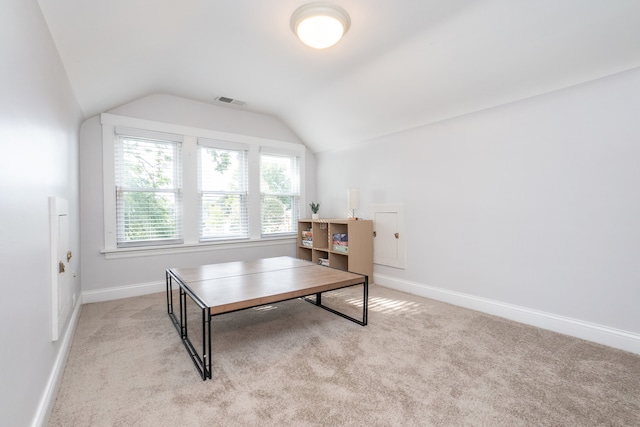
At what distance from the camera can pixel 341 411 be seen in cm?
153

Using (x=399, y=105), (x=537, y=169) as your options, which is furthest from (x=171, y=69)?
(x=537, y=169)

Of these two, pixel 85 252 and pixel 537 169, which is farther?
pixel 85 252

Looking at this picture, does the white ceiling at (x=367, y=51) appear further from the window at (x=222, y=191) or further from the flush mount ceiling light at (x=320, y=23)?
the window at (x=222, y=191)

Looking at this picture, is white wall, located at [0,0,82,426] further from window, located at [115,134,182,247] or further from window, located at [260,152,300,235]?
window, located at [260,152,300,235]

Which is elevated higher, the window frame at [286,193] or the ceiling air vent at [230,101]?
the ceiling air vent at [230,101]

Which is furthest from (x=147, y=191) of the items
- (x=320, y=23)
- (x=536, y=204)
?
(x=536, y=204)

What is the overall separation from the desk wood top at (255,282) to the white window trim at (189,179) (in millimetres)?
1180

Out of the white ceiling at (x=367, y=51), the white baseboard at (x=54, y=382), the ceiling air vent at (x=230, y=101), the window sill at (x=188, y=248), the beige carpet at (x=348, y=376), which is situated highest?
the ceiling air vent at (x=230, y=101)

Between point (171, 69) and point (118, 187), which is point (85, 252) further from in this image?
point (171, 69)

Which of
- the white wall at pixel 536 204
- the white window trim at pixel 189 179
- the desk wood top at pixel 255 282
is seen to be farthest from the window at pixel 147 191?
the white wall at pixel 536 204

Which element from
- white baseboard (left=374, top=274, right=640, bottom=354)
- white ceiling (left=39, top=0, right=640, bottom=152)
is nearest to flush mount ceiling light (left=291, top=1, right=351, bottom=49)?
white ceiling (left=39, top=0, right=640, bottom=152)

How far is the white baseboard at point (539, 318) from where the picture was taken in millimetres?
2207

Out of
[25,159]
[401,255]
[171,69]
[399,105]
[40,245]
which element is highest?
[171,69]

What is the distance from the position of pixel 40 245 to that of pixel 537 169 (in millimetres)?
3661
